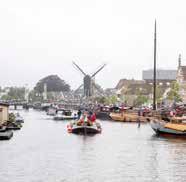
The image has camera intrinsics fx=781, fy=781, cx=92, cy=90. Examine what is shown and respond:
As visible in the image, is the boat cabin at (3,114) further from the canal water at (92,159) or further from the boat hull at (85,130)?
the boat hull at (85,130)

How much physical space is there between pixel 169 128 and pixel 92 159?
25.6 metres

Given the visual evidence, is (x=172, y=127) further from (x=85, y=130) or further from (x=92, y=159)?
(x=92, y=159)

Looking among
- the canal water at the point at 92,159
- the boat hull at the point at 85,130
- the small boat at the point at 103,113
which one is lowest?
the canal water at the point at 92,159

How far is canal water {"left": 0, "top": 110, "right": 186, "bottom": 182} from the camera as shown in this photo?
165 ft

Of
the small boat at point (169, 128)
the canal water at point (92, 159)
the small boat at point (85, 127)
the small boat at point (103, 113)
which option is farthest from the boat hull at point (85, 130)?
the small boat at point (103, 113)

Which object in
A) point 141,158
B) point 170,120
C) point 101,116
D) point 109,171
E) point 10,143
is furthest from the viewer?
point 101,116

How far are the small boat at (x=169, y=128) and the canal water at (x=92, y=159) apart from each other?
1809mm

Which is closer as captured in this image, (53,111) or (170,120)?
(170,120)

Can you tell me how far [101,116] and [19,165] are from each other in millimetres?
96280

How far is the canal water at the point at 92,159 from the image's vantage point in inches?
1986

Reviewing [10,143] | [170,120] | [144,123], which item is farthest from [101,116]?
[10,143]

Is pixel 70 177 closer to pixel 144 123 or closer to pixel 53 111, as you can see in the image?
pixel 144 123

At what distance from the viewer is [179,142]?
77.8 meters

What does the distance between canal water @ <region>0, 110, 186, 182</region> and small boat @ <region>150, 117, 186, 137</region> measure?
181 centimetres
